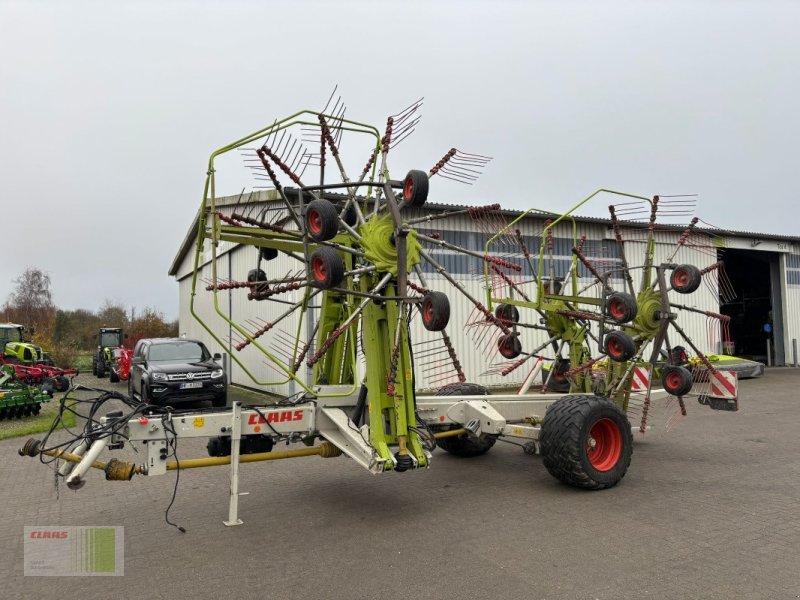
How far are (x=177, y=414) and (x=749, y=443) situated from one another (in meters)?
8.28

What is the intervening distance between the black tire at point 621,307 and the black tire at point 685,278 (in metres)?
0.84

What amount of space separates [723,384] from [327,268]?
622cm

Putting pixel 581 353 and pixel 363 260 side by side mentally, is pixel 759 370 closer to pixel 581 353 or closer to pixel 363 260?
pixel 581 353

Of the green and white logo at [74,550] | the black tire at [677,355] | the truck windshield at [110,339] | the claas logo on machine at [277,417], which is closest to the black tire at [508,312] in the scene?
the black tire at [677,355]

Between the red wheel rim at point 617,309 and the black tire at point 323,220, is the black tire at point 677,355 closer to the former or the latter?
the red wheel rim at point 617,309

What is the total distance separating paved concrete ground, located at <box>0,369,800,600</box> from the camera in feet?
14.4

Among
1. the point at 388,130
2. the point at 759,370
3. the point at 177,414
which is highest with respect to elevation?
the point at 388,130

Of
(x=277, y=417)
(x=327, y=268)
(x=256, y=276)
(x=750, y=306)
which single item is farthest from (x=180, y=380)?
(x=750, y=306)

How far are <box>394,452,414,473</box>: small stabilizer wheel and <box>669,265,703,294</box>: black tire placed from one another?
13.9ft

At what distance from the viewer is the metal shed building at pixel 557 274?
16.0 meters

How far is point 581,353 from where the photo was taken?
8.91m

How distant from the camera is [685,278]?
7.83m

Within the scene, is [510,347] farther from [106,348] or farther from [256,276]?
[106,348]

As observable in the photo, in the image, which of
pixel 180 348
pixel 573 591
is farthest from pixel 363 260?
pixel 180 348
